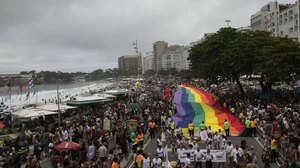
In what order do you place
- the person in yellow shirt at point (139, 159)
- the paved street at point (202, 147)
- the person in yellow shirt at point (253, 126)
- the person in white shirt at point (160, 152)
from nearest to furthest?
1. the person in yellow shirt at point (139, 159)
2. the person in white shirt at point (160, 152)
3. the paved street at point (202, 147)
4. the person in yellow shirt at point (253, 126)

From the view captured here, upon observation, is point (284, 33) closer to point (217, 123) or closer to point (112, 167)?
point (217, 123)

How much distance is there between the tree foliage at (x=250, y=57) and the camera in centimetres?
2881

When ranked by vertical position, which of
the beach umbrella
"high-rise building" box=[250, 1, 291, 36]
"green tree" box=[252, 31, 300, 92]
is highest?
"high-rise building" box=[250, 1, 291, 36]

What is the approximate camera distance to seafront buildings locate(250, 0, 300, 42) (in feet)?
212

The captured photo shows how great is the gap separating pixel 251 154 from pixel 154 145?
24.4 ft

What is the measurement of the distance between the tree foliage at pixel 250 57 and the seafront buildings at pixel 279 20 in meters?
24.8

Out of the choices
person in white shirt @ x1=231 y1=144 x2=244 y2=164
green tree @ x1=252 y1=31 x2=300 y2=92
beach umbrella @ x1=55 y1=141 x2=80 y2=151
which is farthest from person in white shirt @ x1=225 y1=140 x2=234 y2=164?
green tree @ x1=252 y1=31 x2=300 y2=92

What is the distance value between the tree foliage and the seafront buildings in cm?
2481

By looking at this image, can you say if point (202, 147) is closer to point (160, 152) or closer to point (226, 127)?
point (226, 127)

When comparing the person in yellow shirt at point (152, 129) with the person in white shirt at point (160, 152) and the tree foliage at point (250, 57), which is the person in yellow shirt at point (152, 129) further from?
the tree foliage at point (250, 57)

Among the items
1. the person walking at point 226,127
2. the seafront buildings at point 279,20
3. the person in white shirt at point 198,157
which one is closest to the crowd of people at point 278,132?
the person walking at point 226,127

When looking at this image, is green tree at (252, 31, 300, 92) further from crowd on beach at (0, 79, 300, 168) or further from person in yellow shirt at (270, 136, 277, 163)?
person in yellow shirt at (270, 136, 277, 163)

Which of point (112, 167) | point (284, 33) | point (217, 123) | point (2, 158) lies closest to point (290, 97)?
point (217, 123)

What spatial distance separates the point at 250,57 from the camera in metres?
33.6
